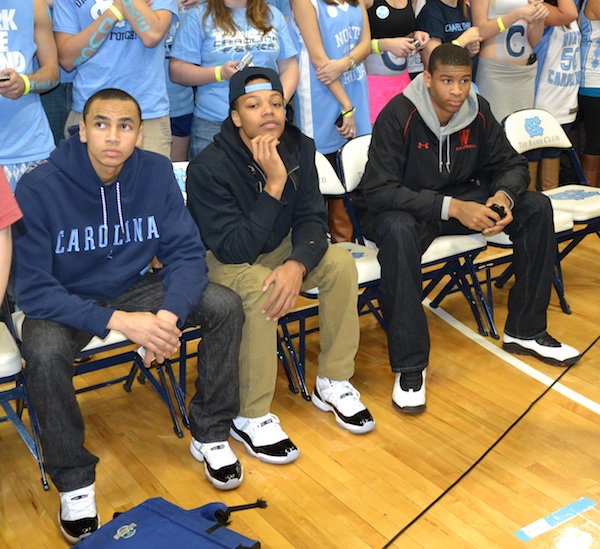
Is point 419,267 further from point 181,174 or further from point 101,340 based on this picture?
point 101,340

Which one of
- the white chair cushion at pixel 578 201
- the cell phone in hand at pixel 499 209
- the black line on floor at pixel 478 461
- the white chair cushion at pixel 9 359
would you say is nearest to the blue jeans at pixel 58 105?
the white chair cushion at pixel 9 359

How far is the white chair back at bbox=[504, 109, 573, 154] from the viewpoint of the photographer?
177 inches

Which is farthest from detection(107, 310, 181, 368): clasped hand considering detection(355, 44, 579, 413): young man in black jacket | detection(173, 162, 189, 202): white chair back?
detection(355, 44, 579, 413): young man in black jacket

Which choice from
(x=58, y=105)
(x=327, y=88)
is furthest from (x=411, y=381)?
(x=58, y=105)

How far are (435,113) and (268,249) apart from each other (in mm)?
1069

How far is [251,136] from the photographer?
3.25 m

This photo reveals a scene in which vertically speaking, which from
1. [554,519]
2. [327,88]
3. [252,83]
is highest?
[252,83]

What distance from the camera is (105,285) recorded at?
2949 mm

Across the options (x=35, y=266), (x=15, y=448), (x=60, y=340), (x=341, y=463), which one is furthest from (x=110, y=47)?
(x=341, y=463)

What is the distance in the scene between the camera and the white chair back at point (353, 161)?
391 cm

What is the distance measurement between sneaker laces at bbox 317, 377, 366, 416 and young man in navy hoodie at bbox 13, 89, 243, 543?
0.49 m

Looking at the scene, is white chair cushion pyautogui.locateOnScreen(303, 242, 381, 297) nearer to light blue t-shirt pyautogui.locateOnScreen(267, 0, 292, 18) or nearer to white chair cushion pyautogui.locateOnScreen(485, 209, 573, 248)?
white chair cushion pyautogui.locateOnScreen(485, 209, 573, 248)

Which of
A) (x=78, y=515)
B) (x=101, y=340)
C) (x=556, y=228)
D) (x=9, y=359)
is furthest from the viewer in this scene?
(x=556, y=228)

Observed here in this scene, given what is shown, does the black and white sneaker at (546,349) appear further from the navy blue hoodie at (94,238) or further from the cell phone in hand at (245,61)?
the cell phone in hand at (245,61)
